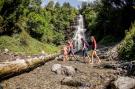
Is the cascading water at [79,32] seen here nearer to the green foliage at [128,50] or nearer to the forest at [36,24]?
the forest at [36,24]

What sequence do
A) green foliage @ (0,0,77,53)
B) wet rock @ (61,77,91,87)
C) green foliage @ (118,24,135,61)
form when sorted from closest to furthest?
1. wet rock @ (61,77,91,87)
2. green foliage @ (118,24,135,61)
3. green foliage @ (0,0,77,53)

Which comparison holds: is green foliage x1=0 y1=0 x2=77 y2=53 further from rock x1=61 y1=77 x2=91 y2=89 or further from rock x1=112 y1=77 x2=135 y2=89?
rock x1=112 y1=77 x2=135 y2=89

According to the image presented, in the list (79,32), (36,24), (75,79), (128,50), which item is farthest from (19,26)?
(79,32)

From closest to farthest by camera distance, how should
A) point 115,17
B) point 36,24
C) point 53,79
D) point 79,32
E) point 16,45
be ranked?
point 53,79
point 16,45
point 115,17
point 36,24
point 79,32

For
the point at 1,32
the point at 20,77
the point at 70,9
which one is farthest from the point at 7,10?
the point at 70,9

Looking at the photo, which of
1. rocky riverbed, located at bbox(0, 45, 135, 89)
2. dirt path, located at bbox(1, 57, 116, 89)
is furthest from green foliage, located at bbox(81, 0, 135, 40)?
dirt path, located at bbox(1, 57, 116, 89)

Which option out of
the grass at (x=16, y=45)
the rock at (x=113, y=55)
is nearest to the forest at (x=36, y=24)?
the grass at (x=16, y=45)

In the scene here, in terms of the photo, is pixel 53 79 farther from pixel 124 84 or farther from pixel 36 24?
pixel 36 24

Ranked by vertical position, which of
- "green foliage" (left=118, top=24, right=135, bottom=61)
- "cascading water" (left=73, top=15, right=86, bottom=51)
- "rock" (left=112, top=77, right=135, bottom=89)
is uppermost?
"rock" (left=112, top=77, right=135, bottom=89)

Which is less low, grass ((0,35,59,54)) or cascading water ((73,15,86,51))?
grass ((0,35,59,54))

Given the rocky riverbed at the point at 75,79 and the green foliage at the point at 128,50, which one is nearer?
the rocky riverbed at the point at 75,79

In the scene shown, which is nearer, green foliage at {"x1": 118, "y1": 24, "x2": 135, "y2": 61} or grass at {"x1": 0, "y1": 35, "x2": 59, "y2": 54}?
green foliage at {"x1": 118, "y1": 24, "x2": 135, "y2": 61}

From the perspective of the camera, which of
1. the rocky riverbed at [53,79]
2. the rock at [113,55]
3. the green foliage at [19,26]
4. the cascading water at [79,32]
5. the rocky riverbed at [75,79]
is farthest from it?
the cascading water at [79,32]

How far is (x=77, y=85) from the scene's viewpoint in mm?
16094
